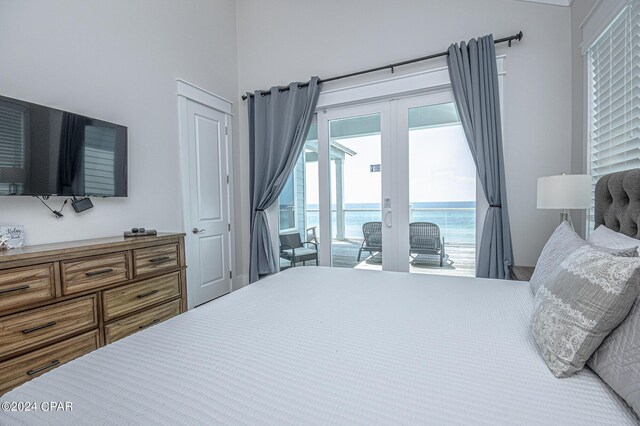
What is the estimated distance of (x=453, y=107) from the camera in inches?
110

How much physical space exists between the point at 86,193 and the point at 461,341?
2469 mm

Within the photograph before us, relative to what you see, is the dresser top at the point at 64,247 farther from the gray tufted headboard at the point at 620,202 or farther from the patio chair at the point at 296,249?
the gray tufted headboard at the point at 620,202

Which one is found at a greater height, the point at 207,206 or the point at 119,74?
the point at 119,74

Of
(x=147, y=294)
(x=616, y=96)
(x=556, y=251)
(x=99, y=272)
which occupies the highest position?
(x=616, y=96)

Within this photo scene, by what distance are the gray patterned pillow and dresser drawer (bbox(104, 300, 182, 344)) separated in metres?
2.28

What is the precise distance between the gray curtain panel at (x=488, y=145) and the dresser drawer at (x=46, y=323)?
9.74 feet

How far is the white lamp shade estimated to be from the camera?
1.69 m

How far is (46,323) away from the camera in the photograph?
1571mm

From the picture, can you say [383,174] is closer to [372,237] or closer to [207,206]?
[372,237]

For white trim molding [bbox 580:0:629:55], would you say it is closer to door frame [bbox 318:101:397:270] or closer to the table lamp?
the table lamp

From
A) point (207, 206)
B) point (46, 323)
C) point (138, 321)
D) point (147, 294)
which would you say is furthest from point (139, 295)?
point (207, 206)

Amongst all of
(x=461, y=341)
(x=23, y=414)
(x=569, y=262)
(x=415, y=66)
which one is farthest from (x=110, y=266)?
(x=415, y=66)

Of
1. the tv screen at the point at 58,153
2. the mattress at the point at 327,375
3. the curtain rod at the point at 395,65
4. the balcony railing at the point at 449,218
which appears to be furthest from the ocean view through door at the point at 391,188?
the tv screen at the point at 58,153

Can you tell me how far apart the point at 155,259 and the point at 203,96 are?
1.94 metres
